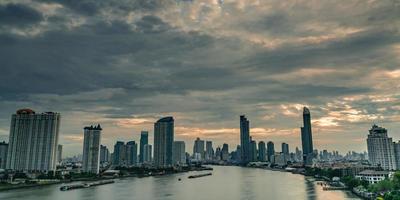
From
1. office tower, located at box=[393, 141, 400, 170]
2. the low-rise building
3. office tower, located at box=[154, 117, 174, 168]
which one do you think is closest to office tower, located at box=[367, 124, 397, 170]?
office tower, located at box=[393, 141, 400, 170]

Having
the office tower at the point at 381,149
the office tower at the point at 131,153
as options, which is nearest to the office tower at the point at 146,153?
the office tower at the point at 131,153

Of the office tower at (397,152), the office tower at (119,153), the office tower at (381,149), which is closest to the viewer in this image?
the office tower at (381,149)

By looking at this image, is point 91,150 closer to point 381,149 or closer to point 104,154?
point 381,149

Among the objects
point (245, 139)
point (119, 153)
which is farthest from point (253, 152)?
point (119, 153)

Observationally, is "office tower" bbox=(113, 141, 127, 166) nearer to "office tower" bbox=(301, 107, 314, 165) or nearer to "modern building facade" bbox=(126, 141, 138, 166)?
"modern building facade" bbox=(126, 141, 138, 166)

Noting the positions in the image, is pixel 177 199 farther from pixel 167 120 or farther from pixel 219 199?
pixel 167 120

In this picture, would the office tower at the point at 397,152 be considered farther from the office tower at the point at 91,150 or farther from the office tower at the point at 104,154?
the office tower at the point at 104,154

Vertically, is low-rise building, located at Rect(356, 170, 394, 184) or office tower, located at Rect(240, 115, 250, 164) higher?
office tower, located at Rect(240, 115, 250, 164)
